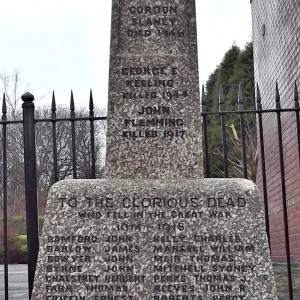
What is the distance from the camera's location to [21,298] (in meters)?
6.25

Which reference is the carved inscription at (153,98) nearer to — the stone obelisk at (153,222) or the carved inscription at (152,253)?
the stone obelisk at (153,222)

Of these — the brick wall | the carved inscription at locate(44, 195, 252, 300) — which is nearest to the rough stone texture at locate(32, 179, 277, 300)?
the carved inscription at locate(44, 195, 252, 300)

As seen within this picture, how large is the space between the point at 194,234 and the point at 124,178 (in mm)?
496

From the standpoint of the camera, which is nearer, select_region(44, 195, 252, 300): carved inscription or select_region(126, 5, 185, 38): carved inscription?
select_region(44, 195, 252, 300): carved inscription

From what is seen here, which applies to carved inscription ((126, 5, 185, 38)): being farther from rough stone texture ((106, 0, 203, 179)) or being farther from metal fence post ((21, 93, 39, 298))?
metal fence post ((21, 93, 39, 298))

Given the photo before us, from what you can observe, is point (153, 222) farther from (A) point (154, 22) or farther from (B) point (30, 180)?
(B) point (30, 180)

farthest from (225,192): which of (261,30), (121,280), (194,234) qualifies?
(261,30)

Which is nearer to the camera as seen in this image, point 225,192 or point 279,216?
point 225,192

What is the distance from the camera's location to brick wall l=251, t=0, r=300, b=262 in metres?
7.71

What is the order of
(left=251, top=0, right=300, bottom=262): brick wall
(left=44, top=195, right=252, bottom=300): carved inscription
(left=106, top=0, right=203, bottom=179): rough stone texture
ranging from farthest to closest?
(left=251, top=0, right=300, bottom=262): brick wall < (left=106, top=0, right=203, bottom=179): rough stone texture < (left=44, top=195, right=252, bottom=300): carved inscription

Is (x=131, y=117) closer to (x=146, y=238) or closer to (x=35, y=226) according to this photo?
(x=146, y=238)

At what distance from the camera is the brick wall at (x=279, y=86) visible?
771cm

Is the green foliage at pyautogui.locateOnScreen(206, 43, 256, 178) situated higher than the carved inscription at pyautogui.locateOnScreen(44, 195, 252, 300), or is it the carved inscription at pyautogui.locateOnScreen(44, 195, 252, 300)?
the green foliage at pyautogui.locateOnScreen(206, 43, 256, 178)

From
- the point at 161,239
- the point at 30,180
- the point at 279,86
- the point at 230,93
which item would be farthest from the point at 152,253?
the point at 230,93
